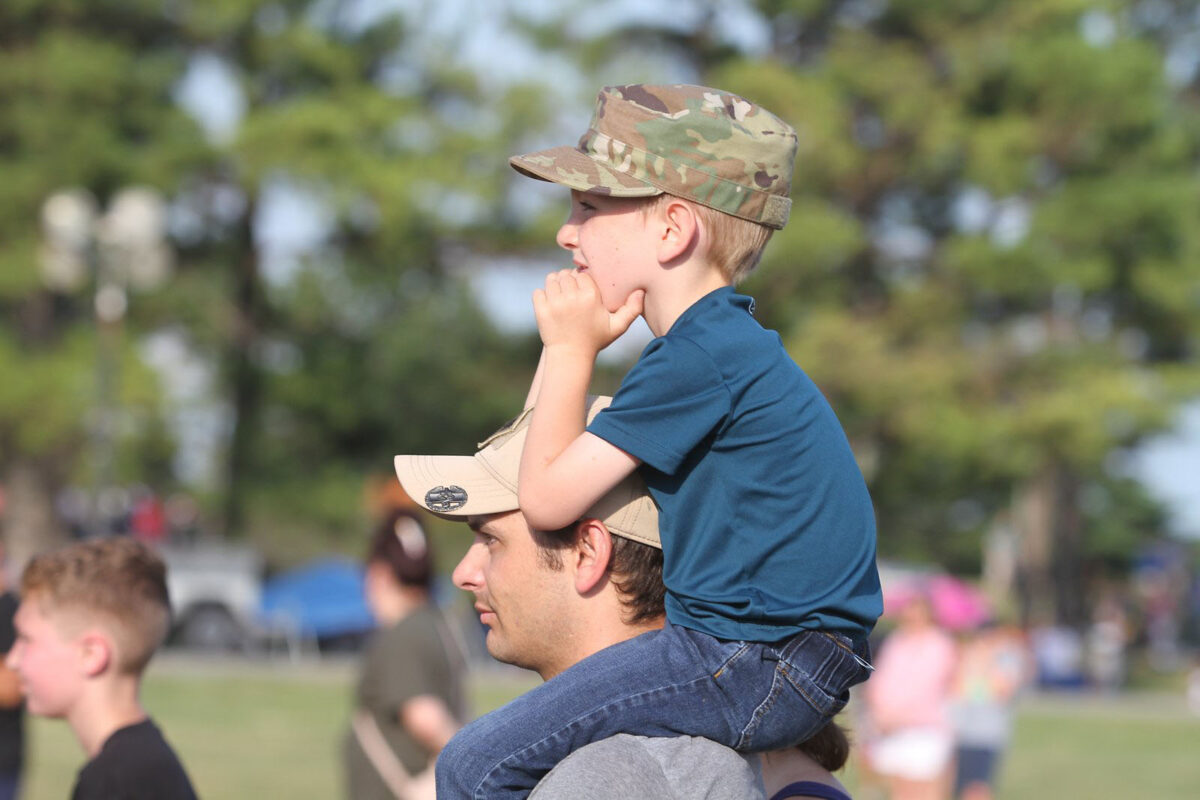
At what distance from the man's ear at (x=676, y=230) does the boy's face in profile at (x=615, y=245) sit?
2cm

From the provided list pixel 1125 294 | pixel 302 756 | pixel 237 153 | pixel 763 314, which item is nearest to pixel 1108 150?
pixel 1125 294

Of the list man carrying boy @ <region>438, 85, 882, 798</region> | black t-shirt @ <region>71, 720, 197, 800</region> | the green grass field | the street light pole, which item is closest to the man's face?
man carrying boy @ <region>438, 85, 882, 798</region>

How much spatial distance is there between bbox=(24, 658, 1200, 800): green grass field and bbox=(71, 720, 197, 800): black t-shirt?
26.0 ft

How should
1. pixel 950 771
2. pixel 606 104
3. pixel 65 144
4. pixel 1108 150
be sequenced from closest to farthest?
pixel 606 104, pixel 950 771, pixel 65 144, pixel 1108 150

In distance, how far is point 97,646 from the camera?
355cm

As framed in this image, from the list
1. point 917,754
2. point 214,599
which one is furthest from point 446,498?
point 214,599

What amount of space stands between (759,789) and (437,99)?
89.5ft

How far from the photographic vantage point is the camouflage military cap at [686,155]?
2598 mm

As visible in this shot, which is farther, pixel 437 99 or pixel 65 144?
pixel 437 99

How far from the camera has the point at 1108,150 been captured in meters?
27.8

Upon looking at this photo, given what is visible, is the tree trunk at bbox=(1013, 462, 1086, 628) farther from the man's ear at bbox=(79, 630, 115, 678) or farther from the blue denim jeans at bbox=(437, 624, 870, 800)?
the blue denim jeans at bbox=(437, 624, 870, 800)

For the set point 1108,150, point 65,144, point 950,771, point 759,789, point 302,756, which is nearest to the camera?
point 759,789

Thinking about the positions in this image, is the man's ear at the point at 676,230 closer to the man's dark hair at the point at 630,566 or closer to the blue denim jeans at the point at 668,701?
the man's dark hair at the point at 630,566

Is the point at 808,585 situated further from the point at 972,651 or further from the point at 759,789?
the point at 972,651
